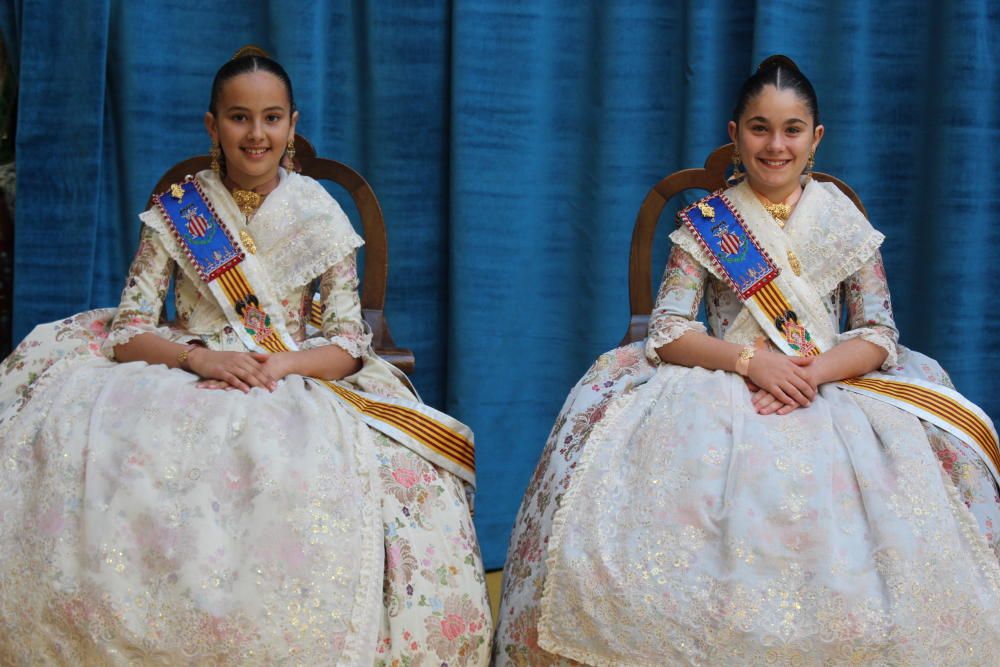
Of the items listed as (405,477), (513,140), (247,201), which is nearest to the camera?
(405,477)

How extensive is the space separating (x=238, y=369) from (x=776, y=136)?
3.51ft

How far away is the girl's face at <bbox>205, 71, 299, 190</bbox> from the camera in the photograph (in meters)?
2.34

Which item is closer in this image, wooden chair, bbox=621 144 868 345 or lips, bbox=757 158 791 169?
lips, bbox=757 158 791 169

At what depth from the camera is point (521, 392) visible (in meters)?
3.21

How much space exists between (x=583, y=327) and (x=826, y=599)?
4.96ft

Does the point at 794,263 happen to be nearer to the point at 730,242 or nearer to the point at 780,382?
the point at 730,242

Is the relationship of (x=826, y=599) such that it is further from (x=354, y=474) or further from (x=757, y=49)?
(x=757, y=49)

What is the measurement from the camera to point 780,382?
2098 millimetres

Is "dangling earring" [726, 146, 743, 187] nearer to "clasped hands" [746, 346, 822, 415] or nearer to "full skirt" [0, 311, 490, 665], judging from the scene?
"clasped hands" [746, 346, 822, 415]

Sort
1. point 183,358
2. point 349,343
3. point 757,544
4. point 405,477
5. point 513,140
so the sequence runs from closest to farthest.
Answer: point 757,544 < point 405,477 < point 183,358 < point 349,343 < point 513,140

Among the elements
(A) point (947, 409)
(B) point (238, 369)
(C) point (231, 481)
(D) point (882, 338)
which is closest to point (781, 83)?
(D) point (882, 338)

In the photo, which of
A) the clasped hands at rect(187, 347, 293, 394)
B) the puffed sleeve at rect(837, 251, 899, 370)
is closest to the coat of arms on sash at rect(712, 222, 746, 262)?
the puffed sleeve at rect(837, 251, 899, 370)

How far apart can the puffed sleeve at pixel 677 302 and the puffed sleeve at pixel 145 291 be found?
94 cm

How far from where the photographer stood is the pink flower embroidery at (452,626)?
1.98 m
